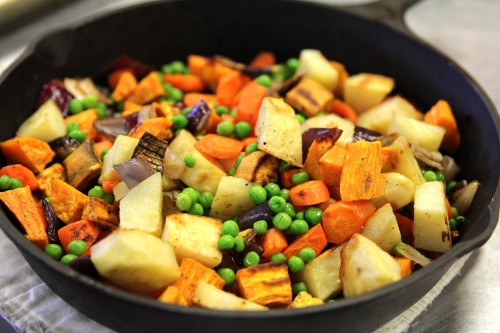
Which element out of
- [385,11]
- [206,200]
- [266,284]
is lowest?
[266,284]

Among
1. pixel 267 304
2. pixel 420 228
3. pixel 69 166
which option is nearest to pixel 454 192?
pixel 420 228

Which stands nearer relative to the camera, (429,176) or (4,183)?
(4,183)

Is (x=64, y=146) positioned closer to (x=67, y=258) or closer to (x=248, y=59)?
(x=67, y=258)

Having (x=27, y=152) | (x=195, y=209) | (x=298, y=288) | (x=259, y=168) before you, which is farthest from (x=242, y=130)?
(x=27, y=152)

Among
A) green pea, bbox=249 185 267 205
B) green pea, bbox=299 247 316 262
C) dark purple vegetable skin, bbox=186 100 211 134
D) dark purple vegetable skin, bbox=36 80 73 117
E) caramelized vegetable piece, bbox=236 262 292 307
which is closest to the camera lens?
caramelized vegetable piece, bbox=236 262 292 307

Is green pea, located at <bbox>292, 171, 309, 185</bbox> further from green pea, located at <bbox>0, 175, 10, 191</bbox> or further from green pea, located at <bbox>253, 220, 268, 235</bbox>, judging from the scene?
green pea, located at <bbox>0, 175, 10, 191</bbox>

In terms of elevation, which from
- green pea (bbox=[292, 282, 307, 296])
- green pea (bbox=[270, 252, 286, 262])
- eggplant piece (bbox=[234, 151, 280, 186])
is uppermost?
eggplant piece (bbox=[234, 151, 280, 186])

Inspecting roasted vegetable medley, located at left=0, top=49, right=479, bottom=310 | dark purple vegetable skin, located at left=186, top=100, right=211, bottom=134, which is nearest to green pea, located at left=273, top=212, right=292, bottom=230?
roasted vegetable medley, located at left=0, top=49, right=479, bottom=310
